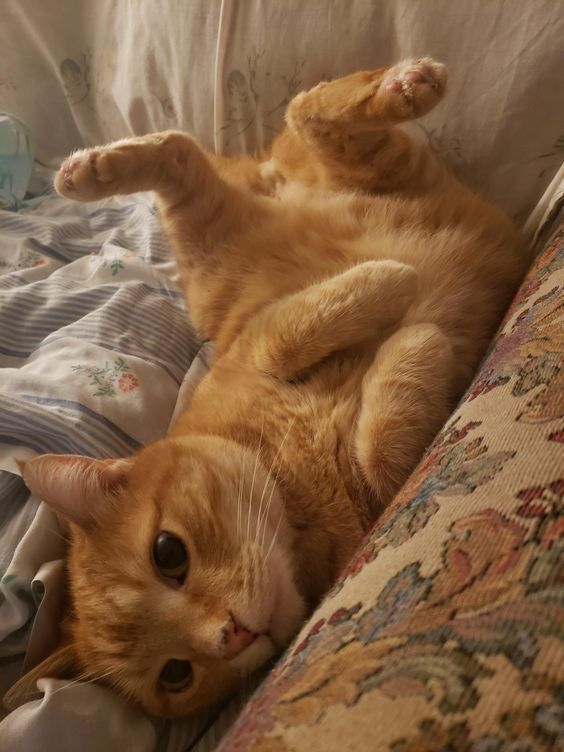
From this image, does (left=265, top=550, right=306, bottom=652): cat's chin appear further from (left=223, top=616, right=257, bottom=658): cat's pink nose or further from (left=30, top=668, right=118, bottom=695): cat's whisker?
(left=30, top=668, right=118, bottom=695): cat's whisker

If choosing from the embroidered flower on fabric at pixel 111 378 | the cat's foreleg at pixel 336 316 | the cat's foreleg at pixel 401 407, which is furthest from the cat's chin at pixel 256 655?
the embroidered flower on fabric at pixel 111 378

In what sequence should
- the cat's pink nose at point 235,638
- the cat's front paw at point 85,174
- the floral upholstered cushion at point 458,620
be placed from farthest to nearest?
the cat's front paw at point 85,174
the cat's pink nose at point 235,638
the floral upholstered cushion at point 458,620

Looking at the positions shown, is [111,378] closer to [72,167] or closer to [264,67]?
[72,167]

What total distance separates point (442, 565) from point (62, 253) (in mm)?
1471

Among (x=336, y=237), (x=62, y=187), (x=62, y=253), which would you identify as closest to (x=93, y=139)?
(x=62, y=253)

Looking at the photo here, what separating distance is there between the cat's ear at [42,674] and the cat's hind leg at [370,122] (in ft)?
3.41

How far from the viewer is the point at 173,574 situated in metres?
0.86

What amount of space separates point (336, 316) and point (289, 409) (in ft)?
0.58

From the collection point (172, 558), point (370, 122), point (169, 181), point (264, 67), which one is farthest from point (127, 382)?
point (264, 67)

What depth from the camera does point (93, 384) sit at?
112 cm

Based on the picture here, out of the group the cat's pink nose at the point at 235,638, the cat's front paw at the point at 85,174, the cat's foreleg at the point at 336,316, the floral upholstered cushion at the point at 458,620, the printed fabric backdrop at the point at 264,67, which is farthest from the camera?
the cat's front paw at the point at 85,174

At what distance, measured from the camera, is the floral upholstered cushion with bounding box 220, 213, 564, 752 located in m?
0.31

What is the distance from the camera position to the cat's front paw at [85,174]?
1.21m

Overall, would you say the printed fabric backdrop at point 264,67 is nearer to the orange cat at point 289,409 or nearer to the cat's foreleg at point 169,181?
→ the orange cat at point 289,409
